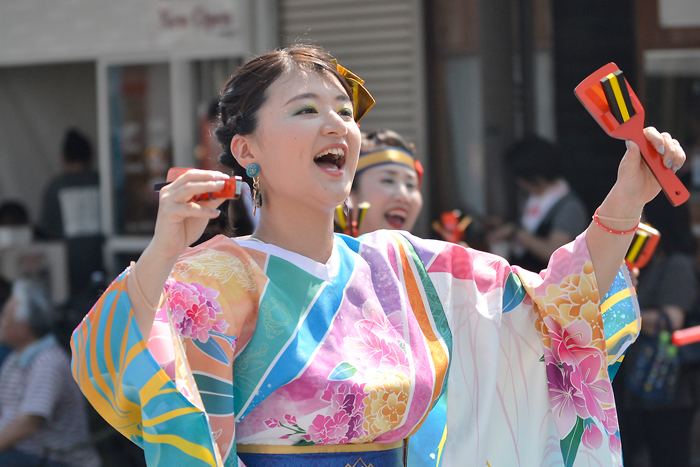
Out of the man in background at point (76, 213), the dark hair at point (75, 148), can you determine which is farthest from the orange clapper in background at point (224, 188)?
the dark hair at point (75, 148)

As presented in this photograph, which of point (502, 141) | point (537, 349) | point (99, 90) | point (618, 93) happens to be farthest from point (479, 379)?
point (99, 90)

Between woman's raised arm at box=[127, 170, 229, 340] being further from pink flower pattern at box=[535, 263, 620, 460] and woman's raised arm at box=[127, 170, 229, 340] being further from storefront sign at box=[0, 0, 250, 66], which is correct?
storefront sign at box=[0, 0, 250, 66]

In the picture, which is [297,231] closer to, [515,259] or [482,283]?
[482,283]

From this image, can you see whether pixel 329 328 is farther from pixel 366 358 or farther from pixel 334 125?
pixel 334 125

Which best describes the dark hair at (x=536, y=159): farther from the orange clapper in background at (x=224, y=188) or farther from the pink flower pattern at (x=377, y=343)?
the orange clapper in background at (x=224, y=188)

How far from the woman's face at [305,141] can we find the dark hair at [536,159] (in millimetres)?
2511

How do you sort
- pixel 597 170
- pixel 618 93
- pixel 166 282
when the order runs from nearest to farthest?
1. pixel 166 282
2. pixel 618 93
3. pixel 597 170

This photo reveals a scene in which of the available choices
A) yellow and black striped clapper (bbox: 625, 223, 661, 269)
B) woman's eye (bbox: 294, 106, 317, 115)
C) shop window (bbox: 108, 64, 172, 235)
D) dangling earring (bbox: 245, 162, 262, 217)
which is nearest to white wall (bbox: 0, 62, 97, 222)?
shop window (bbox: 108, 64, 172, 235)

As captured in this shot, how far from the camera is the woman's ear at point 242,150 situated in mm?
1837

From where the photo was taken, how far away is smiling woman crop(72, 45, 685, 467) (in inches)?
57.9

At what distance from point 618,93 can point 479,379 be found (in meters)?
0.80

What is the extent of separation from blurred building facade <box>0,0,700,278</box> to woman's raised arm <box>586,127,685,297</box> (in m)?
2.36

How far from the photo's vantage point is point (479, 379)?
203 centimetres

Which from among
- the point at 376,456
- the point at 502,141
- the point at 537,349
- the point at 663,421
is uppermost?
the point at 502,141
